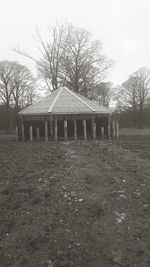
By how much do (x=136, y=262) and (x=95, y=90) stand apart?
3841cm

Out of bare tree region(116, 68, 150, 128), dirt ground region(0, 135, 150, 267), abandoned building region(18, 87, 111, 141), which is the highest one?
bare tree region(116, 68, 150, 128)

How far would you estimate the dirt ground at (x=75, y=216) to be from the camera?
5.43 meters

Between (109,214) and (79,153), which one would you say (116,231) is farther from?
(79,153)

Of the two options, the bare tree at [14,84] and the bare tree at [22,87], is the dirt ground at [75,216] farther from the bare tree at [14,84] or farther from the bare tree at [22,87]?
the bare tree at [22,87]

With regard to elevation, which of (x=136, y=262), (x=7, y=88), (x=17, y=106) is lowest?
(x=136, y=262)

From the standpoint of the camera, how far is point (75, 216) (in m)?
6.84

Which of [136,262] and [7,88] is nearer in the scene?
[136,262]

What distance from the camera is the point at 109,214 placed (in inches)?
271

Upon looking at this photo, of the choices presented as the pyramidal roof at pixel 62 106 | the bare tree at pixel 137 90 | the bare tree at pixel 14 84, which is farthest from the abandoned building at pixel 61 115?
the bare tree at pixel 137 90

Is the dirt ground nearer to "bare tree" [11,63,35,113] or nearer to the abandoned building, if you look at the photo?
the abandoned building

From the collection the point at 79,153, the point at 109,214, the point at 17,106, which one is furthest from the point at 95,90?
the point at 109,214

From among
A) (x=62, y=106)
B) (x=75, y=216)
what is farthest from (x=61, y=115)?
(x=75, y=216)

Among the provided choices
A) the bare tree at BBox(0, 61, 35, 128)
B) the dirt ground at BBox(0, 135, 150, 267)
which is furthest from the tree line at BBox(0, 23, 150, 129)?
the dirt ground at BBox(0, 135, 150, 267)

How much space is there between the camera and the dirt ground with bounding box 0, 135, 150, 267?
214 inches
